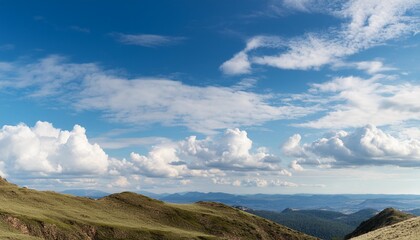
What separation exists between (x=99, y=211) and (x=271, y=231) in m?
76.5

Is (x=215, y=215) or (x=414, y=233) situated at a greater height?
(x=414, y=233)

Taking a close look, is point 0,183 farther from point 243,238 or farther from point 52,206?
point 243,238

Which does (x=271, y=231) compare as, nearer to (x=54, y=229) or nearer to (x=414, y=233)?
(x=54, y=229)

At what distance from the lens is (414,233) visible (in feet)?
141

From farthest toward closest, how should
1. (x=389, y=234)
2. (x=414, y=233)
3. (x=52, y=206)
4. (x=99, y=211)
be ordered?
(x=99, y=211), (x=52, y=206), (x=389, y=234), (x=414, y=233)

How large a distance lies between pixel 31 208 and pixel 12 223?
65.4 feet

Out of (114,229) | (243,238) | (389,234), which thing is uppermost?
(389,234)

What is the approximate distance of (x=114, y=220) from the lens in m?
117

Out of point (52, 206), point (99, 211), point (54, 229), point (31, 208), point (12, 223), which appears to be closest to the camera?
point (12, 223)

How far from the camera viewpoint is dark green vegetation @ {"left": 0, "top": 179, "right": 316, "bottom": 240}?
8669 centimetres

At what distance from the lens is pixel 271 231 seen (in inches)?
6462

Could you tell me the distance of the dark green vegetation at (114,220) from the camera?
86.7 metres

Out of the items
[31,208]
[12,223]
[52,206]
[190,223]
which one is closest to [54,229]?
[12,223]

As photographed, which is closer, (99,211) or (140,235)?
(140,235)
